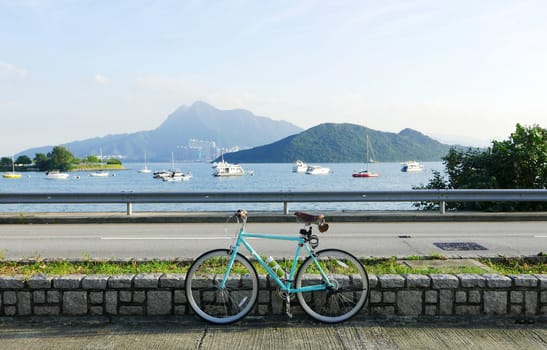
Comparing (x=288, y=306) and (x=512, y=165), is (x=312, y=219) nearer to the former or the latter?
(x=288, y=306)

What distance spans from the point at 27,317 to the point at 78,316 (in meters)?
0.48

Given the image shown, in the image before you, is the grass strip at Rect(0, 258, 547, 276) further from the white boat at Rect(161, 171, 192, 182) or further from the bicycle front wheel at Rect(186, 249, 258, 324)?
the white boat at Rect(161, 171, 192, 182)

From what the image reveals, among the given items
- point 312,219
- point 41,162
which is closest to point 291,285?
point 312,219

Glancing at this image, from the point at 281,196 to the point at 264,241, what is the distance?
4.13m

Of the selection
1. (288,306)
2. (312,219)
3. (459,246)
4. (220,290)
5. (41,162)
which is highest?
(41,162)

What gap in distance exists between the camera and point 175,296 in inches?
200

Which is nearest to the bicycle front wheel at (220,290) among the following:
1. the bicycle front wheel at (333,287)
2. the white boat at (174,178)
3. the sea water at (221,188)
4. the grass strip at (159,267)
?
the bicycle front wheel at (333,287)

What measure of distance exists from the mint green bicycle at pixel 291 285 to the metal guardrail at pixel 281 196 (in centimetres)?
954

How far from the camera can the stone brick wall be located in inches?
199

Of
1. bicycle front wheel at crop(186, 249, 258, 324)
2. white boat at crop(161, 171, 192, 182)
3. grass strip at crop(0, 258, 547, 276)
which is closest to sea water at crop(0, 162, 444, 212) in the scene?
white boat at crop(161, 171, 192, 182)

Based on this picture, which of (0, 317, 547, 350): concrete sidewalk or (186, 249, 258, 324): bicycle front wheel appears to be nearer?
(0, 317, 547, 350): concrete sidewalk

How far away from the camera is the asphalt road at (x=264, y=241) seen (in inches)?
374

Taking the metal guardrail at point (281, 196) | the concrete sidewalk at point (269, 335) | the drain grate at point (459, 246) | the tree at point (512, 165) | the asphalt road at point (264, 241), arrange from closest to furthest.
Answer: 1. the concrete sidewalk at point (269, 335)
2. the asphalt road at point (264, 241)
3. the drain grate at point (459, 246)
4. the metal guardrail at point (281, 196)
5. the tree at point (512, 165)

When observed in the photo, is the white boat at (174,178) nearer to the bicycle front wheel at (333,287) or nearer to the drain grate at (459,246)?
the drain grate at (459,246)
